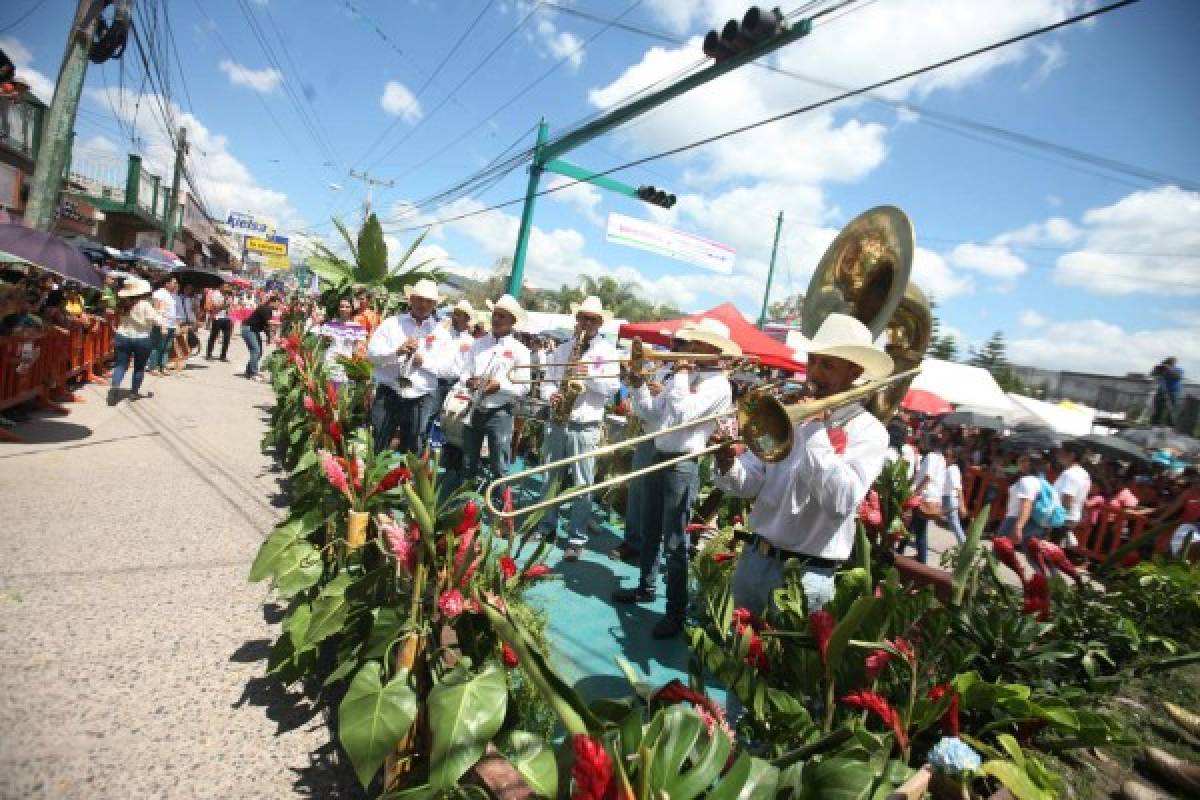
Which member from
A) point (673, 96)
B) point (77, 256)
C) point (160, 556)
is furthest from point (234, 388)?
point (673, 96)

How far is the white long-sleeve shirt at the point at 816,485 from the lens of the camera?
2.34 m

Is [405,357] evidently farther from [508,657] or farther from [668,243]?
[668,243]

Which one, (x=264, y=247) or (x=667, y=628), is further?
(x=264, y=247)

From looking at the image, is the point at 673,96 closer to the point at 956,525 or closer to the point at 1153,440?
the point at 956,525

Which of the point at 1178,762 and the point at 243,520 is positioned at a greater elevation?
the point at 1178,762

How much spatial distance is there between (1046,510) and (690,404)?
6478 mm

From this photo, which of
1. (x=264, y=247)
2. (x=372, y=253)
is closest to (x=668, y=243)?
(x=372, y=253)

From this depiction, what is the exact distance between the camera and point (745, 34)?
588cm

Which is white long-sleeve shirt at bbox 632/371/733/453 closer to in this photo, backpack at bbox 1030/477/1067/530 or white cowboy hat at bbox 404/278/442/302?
white cowboy hat at bbox 404/278/442/302

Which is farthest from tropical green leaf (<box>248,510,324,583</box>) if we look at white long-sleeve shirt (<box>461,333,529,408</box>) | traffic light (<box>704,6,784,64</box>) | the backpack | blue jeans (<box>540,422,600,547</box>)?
the backpack

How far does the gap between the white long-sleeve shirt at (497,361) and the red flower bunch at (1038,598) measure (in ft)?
12.4

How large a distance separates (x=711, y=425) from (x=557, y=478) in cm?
204

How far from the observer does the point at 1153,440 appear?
11023 mm

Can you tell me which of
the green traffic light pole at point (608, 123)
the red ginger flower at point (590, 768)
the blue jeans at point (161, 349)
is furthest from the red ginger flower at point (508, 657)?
the blue jeans at point (161, 349)
